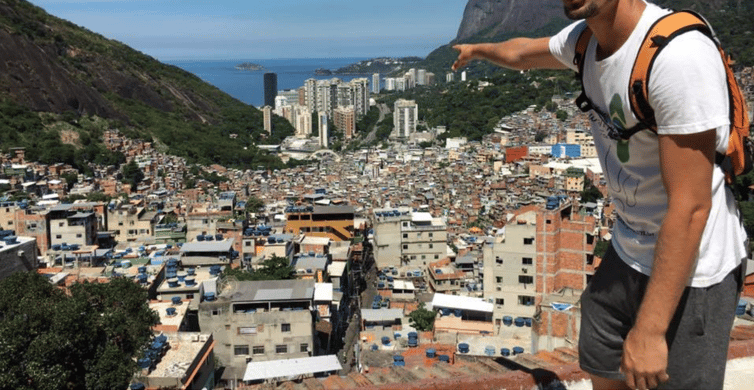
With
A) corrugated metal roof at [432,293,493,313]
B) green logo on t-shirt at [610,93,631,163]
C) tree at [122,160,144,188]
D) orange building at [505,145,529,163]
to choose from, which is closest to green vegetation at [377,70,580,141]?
orange building at [505,145,529,163]

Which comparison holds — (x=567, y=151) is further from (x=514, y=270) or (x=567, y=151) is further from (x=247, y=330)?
(x=247, y=330)

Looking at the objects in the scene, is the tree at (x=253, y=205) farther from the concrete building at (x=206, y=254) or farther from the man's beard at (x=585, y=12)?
the man's beard at (x=585, y=12)

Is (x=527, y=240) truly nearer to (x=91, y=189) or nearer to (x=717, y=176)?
(x=717, y=176)

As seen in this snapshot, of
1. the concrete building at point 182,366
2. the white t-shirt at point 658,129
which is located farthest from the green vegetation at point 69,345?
the white t-shirt at point 658,129

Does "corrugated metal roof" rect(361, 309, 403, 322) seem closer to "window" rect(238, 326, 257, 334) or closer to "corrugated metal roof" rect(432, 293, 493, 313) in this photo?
"corrugated metal roof" rect(432, 293, 493, 313)

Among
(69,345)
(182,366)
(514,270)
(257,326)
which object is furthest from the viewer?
(514,270)

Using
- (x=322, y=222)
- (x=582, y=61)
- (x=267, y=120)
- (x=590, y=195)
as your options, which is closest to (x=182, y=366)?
(x=582, y=61)

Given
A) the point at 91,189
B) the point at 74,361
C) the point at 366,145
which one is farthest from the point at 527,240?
the point at 366,145
